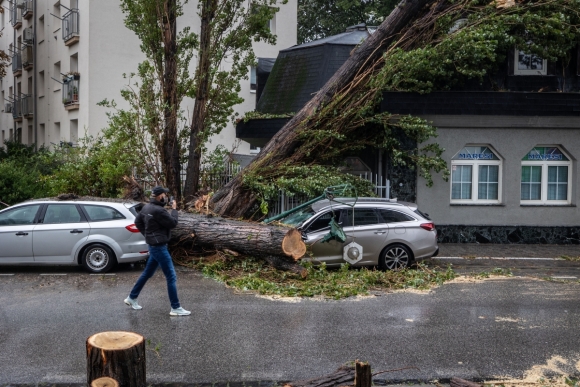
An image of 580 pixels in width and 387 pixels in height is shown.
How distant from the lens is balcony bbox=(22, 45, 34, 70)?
33.6m

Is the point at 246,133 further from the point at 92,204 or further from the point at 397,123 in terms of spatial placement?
the point at 92,204

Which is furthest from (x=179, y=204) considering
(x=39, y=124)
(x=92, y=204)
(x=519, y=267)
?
(x=39, y=124)

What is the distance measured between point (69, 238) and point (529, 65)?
40.9 feet

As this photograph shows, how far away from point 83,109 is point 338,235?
17.0m

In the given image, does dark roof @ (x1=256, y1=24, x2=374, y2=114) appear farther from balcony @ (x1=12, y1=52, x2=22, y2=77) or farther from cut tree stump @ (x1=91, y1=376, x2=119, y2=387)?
balcony @ (x1=12, y1=52, x2=22, y2=77)

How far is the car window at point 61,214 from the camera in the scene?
1314cm

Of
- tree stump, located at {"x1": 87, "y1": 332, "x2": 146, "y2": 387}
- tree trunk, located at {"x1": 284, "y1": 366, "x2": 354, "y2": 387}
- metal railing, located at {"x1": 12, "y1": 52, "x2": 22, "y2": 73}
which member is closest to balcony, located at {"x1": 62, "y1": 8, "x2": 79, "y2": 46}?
metal railing, located at {"x1": 12, "y1": 52, "x2": 22, "y2": 73}

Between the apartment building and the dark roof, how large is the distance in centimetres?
202

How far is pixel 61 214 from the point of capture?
43.4 feet

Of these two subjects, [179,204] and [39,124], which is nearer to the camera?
[179,204]

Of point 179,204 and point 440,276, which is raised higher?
point 179,204

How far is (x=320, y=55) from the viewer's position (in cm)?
2147

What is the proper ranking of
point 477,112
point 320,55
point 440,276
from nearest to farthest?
point 440,276 < point 477,112 < point 320,55

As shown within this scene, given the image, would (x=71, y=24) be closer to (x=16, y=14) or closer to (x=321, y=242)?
(x=16, y=14)
